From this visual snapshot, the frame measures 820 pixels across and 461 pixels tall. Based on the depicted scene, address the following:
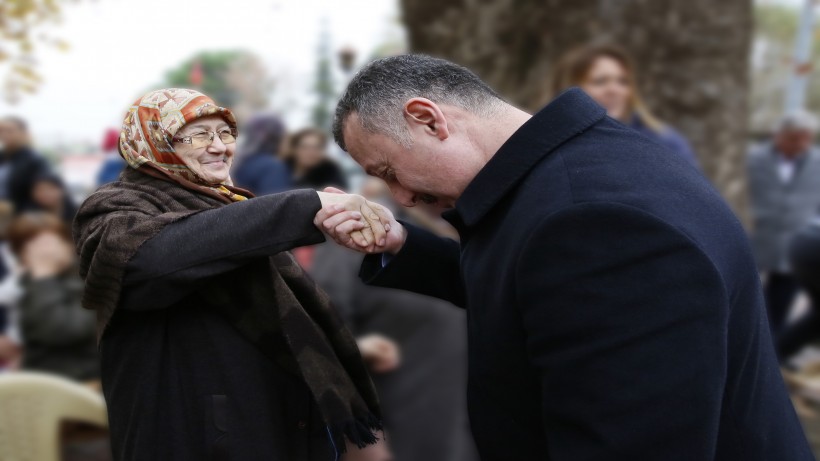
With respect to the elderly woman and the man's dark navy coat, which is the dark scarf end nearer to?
the elderly woman

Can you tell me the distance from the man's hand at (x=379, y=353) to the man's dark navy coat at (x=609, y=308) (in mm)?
1517

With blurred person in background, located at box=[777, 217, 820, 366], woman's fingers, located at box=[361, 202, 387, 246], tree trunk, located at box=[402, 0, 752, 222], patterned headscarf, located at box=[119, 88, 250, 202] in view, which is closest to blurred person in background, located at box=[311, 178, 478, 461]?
woman's fingers, located at box=[361, 202, 387, 246]

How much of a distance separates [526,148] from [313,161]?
3851 millimetres

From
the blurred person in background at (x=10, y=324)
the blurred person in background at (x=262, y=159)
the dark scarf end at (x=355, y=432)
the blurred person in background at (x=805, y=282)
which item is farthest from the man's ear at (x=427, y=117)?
the blurred person in background at (x=805, y=282)

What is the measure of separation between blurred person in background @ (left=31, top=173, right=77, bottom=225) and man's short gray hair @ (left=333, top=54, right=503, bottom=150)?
5536 millimetres

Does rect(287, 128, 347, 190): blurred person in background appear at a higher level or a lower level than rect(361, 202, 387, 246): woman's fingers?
lower

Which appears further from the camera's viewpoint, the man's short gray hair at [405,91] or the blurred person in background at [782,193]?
the blurred person in background at [782,193]

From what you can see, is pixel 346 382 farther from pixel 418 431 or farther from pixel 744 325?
pixel 418 431

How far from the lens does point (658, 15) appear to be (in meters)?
5.82

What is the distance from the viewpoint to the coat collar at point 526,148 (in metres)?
1.87

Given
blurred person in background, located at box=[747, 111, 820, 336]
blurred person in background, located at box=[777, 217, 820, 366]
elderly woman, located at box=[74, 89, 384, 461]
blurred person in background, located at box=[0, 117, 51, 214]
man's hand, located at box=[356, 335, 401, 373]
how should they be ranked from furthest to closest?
1. blurred person in background, located at box=[0, 117, 51, 214]
2. blurred person in background, located at box=[747, 111, 820, 336]
3. blurred person in background, located at box=[777, 217, 820, 366]
4. man's hand, located at box=[356, 335, 401, 373]
5. elderly woman, located at box=[74, 89, 384, 461]

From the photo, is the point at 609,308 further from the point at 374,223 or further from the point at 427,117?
the point at 374,223

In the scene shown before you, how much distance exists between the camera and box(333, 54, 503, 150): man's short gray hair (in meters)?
1.93

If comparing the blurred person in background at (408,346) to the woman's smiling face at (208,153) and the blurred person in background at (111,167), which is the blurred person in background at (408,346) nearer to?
the woman's smiling face at (208,153)
